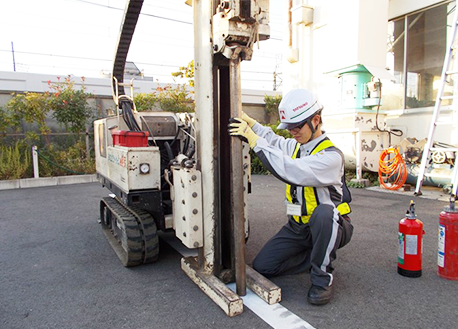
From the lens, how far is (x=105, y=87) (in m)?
18.2

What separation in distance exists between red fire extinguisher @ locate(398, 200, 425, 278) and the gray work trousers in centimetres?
54

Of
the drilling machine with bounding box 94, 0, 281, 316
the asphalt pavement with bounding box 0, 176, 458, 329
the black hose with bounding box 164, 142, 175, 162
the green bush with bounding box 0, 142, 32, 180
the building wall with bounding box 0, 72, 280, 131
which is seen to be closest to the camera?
the asphalt pavement with bounding box 0, 176, 458, 329

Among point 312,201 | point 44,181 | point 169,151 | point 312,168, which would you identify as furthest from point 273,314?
point 44,181

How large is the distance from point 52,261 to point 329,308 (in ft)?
9.39

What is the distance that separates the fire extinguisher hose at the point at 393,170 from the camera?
22.7 ft

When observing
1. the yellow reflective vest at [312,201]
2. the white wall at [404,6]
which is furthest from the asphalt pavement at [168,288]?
the white wall at [404,6]

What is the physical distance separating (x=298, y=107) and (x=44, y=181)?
336 inches

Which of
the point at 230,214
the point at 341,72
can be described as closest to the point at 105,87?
the point at 341,72

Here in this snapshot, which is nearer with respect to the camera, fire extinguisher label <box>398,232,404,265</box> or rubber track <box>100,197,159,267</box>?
fire extinguisher label <box>398,232,404,265</box>

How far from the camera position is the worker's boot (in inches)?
100

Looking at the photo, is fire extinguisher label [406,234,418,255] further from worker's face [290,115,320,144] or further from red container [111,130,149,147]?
red container [111,130,149,147]

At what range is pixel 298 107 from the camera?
2637mm

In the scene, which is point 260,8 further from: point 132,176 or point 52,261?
point 52,261

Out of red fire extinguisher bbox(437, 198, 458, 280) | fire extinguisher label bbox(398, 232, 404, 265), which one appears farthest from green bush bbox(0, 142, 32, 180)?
red fire extinguisher bbox(437, 198, 458, 280)
